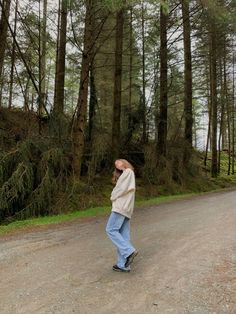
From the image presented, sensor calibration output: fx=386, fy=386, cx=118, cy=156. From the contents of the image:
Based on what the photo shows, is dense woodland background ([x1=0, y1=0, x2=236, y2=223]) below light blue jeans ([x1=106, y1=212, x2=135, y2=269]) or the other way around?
the other way around

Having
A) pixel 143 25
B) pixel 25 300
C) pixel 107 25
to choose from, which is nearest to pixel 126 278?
pixel 25 300

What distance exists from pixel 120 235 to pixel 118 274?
556 mm

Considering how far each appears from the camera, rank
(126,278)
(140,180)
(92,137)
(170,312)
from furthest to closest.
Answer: (140,180)
(92,137)
(126,278)
(170,312)

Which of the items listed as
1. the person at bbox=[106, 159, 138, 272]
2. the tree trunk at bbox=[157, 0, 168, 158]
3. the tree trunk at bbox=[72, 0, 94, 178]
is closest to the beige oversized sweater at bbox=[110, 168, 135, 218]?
the person at bbox=[106, 159, 138, 272]

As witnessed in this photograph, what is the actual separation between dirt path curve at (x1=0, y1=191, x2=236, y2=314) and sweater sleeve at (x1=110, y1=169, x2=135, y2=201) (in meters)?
1.15

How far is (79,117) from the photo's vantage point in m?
13.6

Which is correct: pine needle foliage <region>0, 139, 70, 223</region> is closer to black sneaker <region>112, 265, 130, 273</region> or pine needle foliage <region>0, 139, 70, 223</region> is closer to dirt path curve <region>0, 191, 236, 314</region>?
dirt path curve <region>0, 191, 236, 314</region>

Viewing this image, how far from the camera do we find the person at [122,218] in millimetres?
5625

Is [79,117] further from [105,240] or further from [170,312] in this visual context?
[170,312]

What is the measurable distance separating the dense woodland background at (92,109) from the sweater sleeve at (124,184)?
6.13 metres

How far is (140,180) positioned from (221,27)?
35.0ft

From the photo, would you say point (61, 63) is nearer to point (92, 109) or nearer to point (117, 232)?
point (92, 109)

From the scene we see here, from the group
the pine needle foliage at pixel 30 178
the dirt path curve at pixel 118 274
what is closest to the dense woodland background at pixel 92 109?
the pine needle foliage at pixel 30 178

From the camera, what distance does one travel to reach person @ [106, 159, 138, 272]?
5.62 meters
